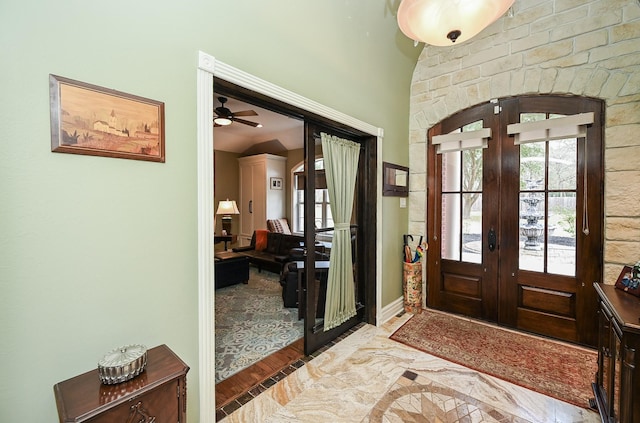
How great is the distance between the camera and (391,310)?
11.1ft

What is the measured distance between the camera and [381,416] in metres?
1.83

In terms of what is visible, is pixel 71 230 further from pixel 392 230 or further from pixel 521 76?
pixel 521 76

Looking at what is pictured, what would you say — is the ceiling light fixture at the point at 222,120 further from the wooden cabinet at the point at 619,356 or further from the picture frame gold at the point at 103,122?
the wooden cabinet at the point at 619,356

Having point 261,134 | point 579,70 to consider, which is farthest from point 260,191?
point 579,70

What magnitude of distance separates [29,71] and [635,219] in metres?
4.17

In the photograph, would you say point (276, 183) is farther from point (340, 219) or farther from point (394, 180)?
point (340, 219)

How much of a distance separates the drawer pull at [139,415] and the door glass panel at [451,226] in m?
3.32

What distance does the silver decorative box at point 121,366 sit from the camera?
1.10 metres

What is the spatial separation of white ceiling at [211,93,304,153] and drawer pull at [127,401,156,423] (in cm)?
485

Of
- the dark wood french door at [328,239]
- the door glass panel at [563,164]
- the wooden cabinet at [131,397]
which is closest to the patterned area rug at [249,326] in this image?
the dark wood french door at [328,239]

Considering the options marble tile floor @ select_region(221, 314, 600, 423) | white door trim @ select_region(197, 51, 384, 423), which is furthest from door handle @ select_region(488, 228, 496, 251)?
white door trim @ select_region(197, 51, 384, 423)

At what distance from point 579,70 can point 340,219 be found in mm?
2684

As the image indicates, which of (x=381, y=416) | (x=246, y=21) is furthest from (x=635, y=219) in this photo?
(x=246, y=21)

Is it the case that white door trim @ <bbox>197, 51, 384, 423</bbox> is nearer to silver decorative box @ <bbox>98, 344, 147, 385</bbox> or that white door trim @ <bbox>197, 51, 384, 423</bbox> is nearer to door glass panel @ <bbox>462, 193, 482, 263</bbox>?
silver decorative box @ <bbox>98, 344, 147, 385</bbox>
